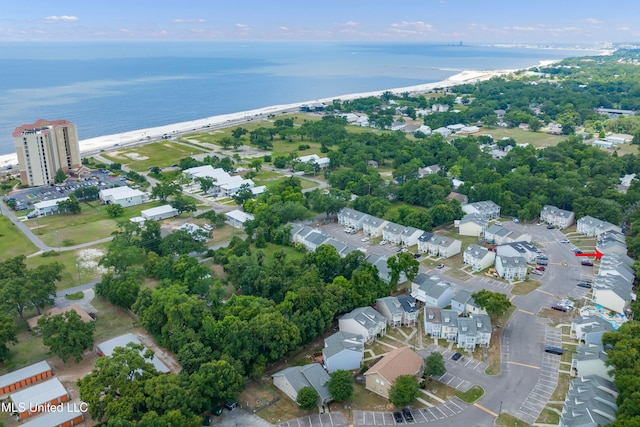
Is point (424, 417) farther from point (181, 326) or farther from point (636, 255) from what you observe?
point (636, 255)

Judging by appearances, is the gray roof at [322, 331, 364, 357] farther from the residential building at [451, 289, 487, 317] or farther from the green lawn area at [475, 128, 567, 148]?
the green lawn area at [475, 128, 567, 148]

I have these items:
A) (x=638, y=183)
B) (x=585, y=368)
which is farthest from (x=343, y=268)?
(x=638, y=183)

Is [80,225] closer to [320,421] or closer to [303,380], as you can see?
[303,380]

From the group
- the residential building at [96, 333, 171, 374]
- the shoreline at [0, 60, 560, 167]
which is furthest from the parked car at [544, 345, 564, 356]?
the shoreline at [0, 60, 560, 167]

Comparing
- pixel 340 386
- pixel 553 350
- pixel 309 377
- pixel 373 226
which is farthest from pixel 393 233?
pixel 340 386

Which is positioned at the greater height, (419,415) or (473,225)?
(473,225)

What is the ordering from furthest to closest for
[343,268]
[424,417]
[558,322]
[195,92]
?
[195,92]
[343,268]
[558,322]
[424,417]
